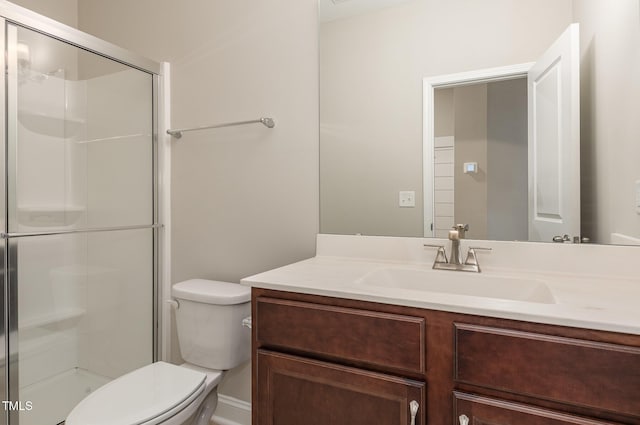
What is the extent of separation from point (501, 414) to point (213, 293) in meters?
1.14

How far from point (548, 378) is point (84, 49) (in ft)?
6.95

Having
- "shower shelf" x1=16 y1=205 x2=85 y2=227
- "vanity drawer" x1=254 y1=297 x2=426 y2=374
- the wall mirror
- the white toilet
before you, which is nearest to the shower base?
the white toilet

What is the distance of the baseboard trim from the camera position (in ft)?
5.70

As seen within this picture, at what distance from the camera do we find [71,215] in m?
1.66

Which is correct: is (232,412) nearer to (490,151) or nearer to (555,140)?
(490,151)

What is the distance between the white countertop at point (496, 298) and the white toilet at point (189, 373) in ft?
1.44

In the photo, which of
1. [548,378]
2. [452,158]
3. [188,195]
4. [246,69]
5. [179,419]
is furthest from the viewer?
[188,195]

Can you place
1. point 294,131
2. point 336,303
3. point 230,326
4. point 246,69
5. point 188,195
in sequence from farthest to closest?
point 188,195
point 246,69
point 294,131
point 230,326
point 336,303

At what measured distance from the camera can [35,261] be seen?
5.07 ft

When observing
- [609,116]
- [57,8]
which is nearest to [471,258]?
[609,116]

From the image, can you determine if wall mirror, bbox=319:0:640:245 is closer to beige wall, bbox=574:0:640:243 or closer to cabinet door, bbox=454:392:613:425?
beige wall, bbox=574:0:640:243

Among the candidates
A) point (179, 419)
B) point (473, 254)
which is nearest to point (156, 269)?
point (179, 419)

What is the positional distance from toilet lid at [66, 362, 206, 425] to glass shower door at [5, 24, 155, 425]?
521 millimetres

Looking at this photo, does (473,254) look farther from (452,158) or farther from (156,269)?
(156,269)
